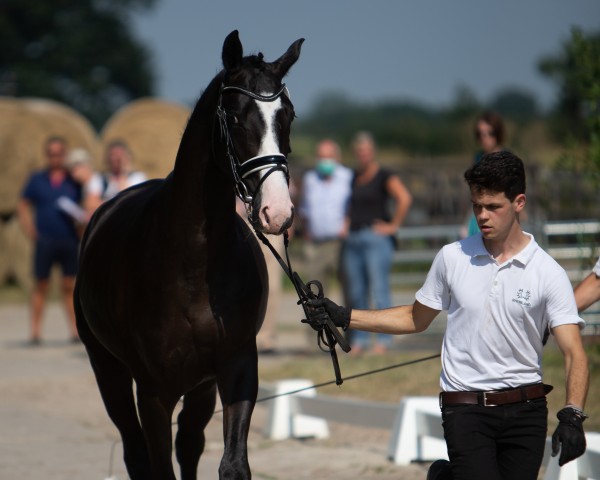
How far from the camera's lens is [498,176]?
491 cm

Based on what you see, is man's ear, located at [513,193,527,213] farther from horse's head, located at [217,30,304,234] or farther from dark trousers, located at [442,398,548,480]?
horse's head, located at [217,30,304,234]

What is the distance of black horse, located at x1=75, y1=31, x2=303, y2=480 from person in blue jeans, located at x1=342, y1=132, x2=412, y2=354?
266 inches

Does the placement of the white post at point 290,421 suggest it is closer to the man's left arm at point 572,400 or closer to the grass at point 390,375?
the grass at point 390,375

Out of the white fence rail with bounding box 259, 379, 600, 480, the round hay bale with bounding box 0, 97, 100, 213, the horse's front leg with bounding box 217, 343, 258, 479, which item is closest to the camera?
the horse's front leg with bounding box 217, 343, 258, 479

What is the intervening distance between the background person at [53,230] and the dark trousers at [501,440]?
34.5 ft

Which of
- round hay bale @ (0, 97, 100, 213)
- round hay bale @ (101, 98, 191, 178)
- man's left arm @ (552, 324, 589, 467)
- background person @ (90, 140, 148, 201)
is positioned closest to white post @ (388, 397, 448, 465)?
man's left arm @ (552, 324, 589, 467)

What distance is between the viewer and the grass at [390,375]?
9.70 metres

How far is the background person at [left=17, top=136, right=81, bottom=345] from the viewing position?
1500cm

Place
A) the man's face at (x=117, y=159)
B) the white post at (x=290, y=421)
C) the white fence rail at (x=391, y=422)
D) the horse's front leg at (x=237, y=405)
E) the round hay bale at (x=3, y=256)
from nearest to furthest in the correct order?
the horse's front leg at (x=237, y=405)
the white fence rail at (x=391, y=422)
the white post at (x=290, y=421)
the man's face at (x=117, y=159)
the round hay bale at (x=3, y=256)

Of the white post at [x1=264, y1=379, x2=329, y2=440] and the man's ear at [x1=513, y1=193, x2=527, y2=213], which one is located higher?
the man's ear at [x1=513, y1=193, x2=527, y2=213]

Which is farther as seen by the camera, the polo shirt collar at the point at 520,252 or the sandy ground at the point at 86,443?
the sandy ground at the point at 86,443

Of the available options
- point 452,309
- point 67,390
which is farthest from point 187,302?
point 67,390

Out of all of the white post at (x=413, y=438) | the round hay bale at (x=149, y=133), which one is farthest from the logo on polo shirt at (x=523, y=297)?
the round hay bale at (x=149, y=133)

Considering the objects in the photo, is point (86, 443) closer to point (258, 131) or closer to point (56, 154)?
point (258, 131)
